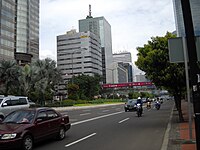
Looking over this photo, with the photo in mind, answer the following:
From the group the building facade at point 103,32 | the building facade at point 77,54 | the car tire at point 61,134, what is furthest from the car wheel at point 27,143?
the building facade at point 103,32

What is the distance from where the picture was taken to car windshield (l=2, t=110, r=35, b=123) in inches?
367

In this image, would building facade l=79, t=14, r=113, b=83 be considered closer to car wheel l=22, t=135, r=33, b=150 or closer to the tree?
the tree

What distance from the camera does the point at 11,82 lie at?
52.2 meters

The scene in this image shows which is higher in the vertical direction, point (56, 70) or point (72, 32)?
point (72, 32)

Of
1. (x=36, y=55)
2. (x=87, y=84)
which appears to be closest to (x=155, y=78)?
(x=87, y=84)

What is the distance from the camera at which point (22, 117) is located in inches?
377

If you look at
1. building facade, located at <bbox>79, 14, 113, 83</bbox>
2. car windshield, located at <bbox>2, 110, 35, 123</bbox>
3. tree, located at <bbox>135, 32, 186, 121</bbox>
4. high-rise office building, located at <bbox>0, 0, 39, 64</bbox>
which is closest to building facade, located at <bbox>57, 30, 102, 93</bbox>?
building facade, located at <bbox>79, 14, 113, 83</bbox>

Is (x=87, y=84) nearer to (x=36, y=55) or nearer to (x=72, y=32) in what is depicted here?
(x=36, y=55)

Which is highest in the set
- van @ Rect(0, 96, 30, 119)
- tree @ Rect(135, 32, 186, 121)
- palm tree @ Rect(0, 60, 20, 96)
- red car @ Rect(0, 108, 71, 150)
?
palm tree @ Rect(0, 60, 20, 96)

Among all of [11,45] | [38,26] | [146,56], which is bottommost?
[146,56]

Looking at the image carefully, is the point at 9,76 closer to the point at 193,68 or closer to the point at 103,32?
the point at 193,68

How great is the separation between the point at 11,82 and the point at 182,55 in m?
47.9

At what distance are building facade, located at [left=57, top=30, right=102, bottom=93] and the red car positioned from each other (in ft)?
436

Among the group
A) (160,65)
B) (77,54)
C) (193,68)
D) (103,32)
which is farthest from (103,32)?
(193,68)
